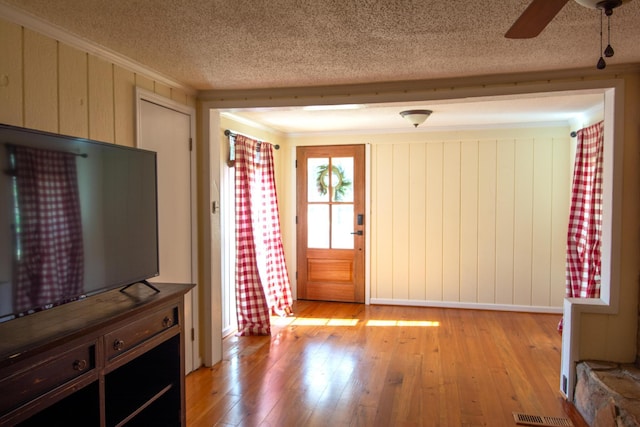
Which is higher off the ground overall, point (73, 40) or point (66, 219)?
point (73, 40)

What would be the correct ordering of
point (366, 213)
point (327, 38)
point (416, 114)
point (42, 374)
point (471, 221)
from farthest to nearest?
point (366, 213), point (471, 221), point (416, 114), point (327, 38), point (42, 374)

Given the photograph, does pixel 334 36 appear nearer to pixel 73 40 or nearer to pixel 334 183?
pixel 73 40

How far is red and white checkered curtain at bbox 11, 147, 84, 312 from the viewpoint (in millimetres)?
1617

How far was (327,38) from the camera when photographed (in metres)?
2.35

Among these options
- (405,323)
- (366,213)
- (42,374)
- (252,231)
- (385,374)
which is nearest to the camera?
(42,374)

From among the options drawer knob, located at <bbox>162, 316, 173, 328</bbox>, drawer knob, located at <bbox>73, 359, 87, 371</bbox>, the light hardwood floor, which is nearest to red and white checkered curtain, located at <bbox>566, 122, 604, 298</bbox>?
the light hardwood floor

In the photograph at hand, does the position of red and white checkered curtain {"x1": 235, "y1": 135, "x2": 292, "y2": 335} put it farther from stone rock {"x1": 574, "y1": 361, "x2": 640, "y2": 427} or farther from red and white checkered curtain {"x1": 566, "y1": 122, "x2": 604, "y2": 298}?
red and white checkered curtain {"x1": 566, "y1": 122, "x2": 604, "y2": 298}

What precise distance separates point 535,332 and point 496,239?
121 cm

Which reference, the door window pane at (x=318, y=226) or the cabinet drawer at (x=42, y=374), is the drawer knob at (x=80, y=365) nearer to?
the cabinet drawer at (x=42, y=374)

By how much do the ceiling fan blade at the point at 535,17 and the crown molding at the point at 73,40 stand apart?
2073 mm

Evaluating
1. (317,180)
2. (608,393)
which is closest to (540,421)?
(608,393)

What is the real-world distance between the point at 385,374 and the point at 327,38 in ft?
8.04

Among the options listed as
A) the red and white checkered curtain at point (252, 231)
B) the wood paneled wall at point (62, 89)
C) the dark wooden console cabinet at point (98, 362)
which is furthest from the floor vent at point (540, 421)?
the wood paneled wall at point (62, 89)

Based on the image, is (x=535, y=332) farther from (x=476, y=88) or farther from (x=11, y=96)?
(x=11, y=96)
